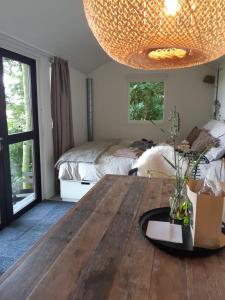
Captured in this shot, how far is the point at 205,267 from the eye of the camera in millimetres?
764

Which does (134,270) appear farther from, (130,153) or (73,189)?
(73,189)

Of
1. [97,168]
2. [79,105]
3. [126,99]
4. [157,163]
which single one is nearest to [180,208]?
[157,163]

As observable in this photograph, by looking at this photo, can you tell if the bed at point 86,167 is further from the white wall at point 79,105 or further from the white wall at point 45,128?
the white wall at point 79,105

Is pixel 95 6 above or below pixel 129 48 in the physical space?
above

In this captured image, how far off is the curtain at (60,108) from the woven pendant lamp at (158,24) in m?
2.48

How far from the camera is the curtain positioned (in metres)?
3.33

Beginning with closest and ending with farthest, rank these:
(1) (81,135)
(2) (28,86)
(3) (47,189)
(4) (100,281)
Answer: (4) (100,281)
(2) (28,86)
(3) (47,189)
(1) (81,135)

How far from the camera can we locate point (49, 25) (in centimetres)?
261

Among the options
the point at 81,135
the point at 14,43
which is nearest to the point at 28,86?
the point at 14,43

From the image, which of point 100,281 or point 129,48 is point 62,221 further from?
point 129,48

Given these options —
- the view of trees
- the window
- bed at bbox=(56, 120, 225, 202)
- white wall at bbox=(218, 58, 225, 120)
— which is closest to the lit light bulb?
bed at bbox=(56, 120, 225, 202)

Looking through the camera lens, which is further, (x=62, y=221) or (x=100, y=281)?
(x=62, y=221)

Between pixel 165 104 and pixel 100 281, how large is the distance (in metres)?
4.35

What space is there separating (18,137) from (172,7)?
2434 millimetres
